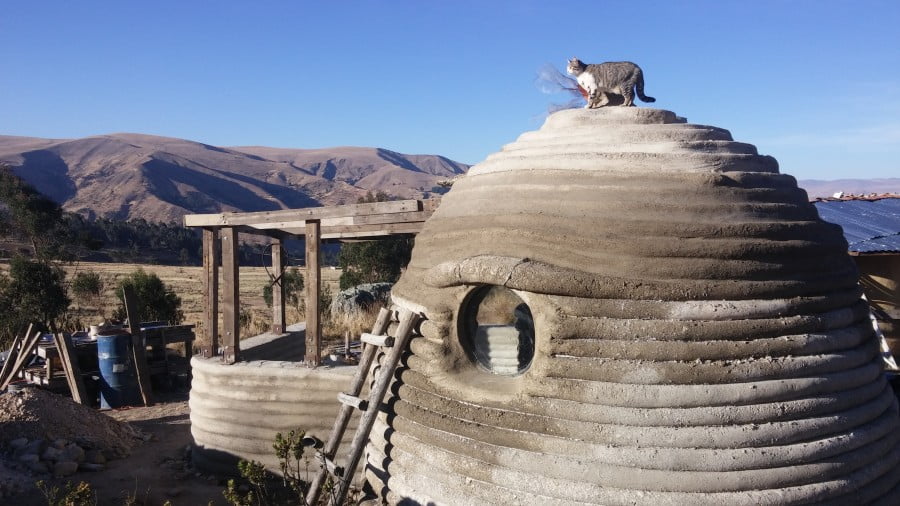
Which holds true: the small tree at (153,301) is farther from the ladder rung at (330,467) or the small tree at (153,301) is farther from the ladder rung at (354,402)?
the ladder rung at (354,402)

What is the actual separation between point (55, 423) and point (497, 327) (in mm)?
8147

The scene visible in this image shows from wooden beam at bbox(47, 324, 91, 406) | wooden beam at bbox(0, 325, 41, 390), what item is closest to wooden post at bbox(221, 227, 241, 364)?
wooden beam at bbox(47, 324, 91, 406)

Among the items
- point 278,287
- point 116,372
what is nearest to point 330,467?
point 278,287

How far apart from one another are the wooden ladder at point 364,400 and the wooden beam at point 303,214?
1547 mm

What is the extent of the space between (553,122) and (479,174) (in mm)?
952

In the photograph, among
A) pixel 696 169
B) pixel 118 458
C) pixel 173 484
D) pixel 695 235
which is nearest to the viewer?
pixel 695 235

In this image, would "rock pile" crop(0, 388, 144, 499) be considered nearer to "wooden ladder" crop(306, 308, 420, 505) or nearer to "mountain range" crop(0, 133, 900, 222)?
"wooden ladder" crop(306, 308, 420, 505)

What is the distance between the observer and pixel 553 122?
279 inches

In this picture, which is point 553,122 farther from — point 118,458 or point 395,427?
point 118,458

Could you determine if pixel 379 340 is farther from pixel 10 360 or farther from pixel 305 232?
pixel 10 360

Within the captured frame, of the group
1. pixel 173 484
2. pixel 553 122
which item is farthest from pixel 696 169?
pixel 173 484

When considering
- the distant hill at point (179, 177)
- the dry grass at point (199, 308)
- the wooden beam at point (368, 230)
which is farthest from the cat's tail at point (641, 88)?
the distant hill at point (179, 177)

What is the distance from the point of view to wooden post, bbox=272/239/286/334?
12305mm

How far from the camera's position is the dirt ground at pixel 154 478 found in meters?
8.86
